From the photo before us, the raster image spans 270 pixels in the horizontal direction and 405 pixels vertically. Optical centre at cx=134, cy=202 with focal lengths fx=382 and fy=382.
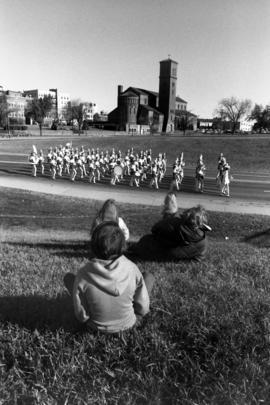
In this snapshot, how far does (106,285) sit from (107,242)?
1.15 ft

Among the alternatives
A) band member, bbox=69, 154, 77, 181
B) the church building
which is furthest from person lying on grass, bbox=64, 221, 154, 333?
the church building

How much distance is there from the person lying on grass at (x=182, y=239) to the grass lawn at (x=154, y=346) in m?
0.40

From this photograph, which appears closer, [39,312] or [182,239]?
[39,312]

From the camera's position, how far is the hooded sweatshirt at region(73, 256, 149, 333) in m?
3.09

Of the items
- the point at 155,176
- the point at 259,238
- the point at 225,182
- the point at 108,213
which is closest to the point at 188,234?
the point at 108,213

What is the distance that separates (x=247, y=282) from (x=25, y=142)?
5391cm

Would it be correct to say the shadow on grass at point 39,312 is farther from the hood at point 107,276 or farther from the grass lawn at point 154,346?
the hood at point 107,276

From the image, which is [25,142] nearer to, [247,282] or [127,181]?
[127,181]

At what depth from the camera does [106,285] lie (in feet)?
10.1

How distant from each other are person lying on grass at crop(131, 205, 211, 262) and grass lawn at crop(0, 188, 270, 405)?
40 centimetres

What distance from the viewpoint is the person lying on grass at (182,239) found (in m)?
5.50

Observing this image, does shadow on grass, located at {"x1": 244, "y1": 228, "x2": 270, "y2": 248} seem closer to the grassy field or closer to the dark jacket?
the dark jacket

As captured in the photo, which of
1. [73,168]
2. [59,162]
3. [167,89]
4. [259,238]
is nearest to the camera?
[259,238]

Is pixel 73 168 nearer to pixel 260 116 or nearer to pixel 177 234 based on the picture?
pixel 177 234
